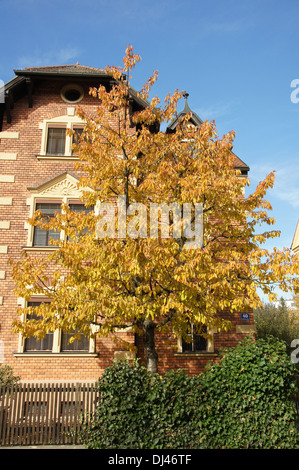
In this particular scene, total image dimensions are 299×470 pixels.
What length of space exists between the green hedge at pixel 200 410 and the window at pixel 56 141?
886cm

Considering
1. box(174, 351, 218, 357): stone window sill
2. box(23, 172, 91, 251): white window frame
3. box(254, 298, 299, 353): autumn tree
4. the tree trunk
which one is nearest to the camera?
the tree trunk

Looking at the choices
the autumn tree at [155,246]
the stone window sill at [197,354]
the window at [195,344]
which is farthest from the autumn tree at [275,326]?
the autumn tree at [155,246]

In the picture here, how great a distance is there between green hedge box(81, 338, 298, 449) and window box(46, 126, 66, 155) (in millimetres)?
8859

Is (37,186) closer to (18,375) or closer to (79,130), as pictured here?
(79,130)

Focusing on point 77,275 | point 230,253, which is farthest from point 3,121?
point 230,253

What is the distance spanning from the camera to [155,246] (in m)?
8.76

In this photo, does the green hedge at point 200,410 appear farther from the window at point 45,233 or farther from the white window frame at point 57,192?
the white window frame at point 57,192

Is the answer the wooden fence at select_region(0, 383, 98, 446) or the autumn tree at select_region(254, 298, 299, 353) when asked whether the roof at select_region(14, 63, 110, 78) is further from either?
the autumn tree at select_region(254, 298, 299, 353)

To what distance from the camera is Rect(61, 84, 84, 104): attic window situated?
14938 millimetres

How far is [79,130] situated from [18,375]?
8975 millimetres

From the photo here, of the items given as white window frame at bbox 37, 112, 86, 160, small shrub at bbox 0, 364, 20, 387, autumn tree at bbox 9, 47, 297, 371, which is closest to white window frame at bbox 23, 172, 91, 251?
white window frame at bbox 37, 112, 86, 160

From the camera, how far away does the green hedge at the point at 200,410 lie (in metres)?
8.24

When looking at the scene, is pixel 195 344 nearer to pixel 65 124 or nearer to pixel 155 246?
pixel 155 246

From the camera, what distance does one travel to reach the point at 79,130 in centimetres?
1459
